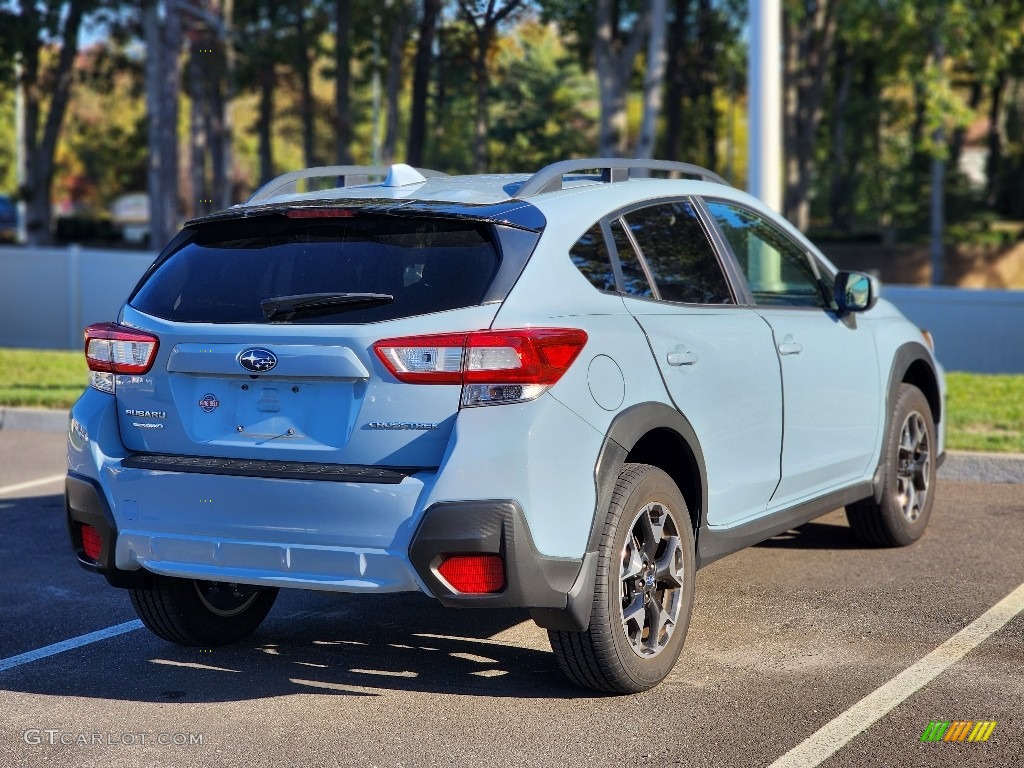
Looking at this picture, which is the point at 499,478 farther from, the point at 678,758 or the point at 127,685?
the point at 127,685

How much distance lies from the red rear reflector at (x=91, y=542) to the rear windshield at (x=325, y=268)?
2.53ft

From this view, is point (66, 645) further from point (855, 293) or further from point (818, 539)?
point (818, 539)

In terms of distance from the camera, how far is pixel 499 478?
4164 mm

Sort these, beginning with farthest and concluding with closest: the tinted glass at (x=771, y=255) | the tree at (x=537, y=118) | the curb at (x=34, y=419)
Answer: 1. the tree at (x=537, y=118)
2. the curb at (x=34, y=419)
3. the tinted glass at (x=771, y=255)

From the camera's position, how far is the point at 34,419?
11.9 meters

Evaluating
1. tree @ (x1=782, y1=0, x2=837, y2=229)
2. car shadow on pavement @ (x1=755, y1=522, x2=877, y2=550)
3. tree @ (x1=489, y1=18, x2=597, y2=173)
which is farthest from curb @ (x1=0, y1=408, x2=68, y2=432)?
tree @ (x1=782, y1=0, x2=837, y2=229)

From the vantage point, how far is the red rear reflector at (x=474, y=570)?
166 inches

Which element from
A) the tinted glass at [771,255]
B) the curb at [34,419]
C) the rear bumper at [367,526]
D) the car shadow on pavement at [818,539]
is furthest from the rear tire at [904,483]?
the curb at [34,419]

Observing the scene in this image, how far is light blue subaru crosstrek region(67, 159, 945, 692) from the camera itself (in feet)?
13.9

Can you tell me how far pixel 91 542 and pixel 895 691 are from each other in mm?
2750

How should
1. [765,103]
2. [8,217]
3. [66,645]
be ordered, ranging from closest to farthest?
[66,645] → [765,103] → [8,217]

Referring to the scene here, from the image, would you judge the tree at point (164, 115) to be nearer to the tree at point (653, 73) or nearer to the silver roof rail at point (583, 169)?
the tree at point (653, 73)

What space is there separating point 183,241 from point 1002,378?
10415mm

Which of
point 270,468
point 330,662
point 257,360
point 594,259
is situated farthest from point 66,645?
point 594,259
